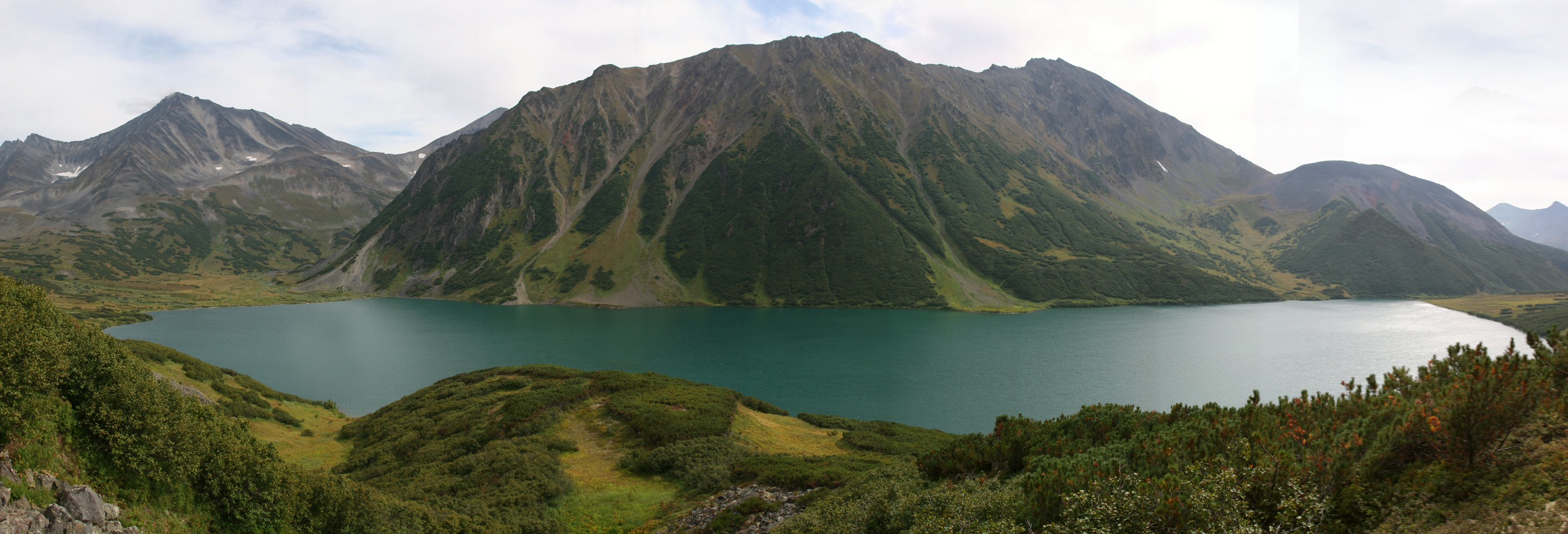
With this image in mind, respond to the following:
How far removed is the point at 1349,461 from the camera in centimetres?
1042

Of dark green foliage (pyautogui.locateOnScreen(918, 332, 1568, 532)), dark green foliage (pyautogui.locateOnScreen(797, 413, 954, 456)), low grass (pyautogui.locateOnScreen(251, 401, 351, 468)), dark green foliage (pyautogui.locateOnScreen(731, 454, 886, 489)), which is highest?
dark green foliage (pyautogui.locateOnScreen(918, 332, 1568, 532))

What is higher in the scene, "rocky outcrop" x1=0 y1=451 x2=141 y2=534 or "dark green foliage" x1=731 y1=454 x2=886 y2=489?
"rocky outcrop" x1=0 y1=451 x2=141 y2=534

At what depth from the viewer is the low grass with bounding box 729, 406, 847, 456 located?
37.0 m

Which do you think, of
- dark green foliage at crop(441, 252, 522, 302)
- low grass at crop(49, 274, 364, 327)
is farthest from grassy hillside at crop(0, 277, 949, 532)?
dark green foliage at crop(441, 252, 522, 302)

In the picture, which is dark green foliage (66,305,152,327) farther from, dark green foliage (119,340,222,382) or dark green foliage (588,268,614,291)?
dark green foliage (588,268,614,291)

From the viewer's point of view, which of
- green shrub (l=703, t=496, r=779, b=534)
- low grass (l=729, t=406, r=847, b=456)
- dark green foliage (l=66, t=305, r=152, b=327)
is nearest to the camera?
green shrub (l=703, t=496, r=779, b=534)

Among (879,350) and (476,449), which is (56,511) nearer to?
(476,449)

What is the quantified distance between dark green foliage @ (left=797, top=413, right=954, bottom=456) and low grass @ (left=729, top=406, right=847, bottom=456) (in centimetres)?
136

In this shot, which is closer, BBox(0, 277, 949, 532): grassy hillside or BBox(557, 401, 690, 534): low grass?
BBox(0, 277, 949, 532): grassy hillside

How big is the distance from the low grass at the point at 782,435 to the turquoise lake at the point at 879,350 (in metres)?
15.3

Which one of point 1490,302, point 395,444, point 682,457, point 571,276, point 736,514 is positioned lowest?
point 395,444

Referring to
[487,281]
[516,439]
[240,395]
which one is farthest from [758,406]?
[487,281]

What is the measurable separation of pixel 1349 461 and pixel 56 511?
24676mm

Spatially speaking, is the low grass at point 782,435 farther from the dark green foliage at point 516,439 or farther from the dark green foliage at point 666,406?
the dark green foliage at point 516,439
